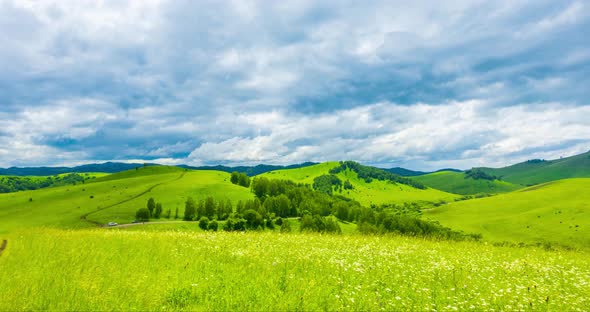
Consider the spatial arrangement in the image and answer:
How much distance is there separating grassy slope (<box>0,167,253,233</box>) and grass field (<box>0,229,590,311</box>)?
122 m

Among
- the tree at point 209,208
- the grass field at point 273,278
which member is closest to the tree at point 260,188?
the tree at point 209,208

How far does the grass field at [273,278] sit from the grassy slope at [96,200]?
401 feet

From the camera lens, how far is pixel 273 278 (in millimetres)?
10094

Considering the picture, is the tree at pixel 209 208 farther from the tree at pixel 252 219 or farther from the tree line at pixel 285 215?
the tree at pixel 252 219

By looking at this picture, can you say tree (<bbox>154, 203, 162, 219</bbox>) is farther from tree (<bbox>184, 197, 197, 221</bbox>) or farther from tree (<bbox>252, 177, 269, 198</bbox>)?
tree (<bbox>252, 177, 269, 198</bbox>)

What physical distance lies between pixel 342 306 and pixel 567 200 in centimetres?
23972

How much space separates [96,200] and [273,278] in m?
176

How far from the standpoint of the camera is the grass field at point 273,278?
8164 millimetres

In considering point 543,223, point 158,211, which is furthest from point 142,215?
point 543,223

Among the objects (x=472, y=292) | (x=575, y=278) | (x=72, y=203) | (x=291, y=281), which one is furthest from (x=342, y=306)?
(x=72, y=203)

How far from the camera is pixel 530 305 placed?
8.41 meters

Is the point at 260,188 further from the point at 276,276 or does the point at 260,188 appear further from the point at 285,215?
the point at 276,276

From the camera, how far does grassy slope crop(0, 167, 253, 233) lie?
405ft

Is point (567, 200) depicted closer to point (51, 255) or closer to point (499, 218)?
point (499, 218)
